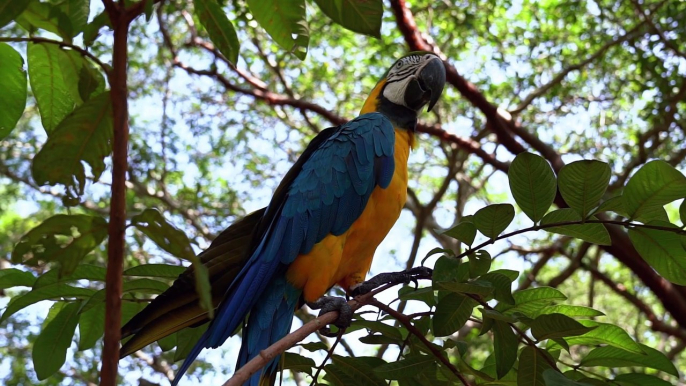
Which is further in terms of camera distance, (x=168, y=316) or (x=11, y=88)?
(x=168, y=316)

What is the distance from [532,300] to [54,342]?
0.83 meters

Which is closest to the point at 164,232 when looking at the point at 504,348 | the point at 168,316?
the point at 168,316

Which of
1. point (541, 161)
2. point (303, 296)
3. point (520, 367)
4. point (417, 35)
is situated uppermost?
point (417, 35)

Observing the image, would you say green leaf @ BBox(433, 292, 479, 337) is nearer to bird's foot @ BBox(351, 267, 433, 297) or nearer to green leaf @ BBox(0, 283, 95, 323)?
bird's foot @ BBox(351, 267, 433, 297)

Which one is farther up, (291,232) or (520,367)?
(291,232)

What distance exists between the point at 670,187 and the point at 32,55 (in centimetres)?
91

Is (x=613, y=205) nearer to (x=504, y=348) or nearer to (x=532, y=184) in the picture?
(x=532, y=184)

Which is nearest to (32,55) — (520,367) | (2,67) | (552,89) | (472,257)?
(2,67)

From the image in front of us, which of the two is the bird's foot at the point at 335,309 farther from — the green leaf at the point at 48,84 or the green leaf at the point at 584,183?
the green leaf at the point at 48,84

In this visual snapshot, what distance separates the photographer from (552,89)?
4.73 m

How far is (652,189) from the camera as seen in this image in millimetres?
999

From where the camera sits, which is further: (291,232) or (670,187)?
(291,232)

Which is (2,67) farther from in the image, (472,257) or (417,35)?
(417,35)

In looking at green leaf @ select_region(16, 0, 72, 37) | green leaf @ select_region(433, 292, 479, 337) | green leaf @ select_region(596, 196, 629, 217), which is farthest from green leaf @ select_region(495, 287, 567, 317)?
green leaf @ select_region(16, 0, 72, 37)
